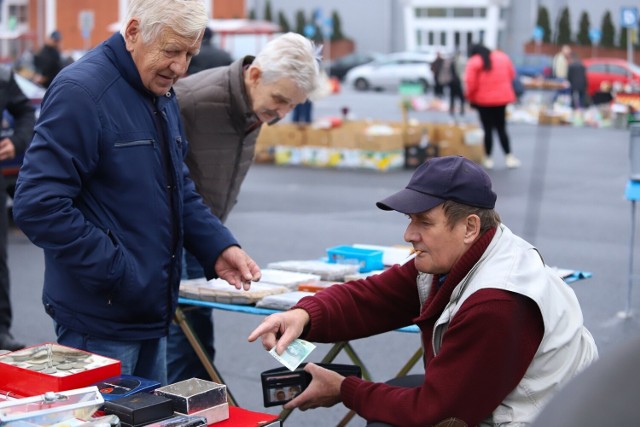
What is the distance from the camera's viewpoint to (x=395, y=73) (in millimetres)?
40844

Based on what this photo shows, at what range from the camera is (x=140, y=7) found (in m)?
3.13

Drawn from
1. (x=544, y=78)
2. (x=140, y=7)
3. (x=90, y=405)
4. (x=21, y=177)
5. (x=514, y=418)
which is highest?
(x=140, y=7)

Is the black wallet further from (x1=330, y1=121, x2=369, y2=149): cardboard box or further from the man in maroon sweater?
(x1=330, y1=121, x2=369, y2=149): cardboard box

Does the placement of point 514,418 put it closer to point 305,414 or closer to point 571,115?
point 305,414

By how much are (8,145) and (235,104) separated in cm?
249

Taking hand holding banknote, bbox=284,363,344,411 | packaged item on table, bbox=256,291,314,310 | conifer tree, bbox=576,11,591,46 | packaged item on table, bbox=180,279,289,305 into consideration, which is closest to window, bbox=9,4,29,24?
conifer tree, bbox=576,11,591,46

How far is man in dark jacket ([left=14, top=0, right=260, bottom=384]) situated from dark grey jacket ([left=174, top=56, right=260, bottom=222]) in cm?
83

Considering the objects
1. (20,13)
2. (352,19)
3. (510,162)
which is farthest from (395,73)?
(20,13)

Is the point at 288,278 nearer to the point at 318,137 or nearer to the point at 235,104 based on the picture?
the point at 235,104

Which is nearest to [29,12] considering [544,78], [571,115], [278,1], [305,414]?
[278,1]

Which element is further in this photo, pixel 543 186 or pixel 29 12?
pixel 29 12

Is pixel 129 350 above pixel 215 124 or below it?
below

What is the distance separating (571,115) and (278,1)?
40669mm

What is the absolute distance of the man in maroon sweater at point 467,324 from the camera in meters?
2.80
